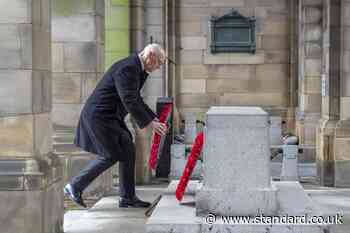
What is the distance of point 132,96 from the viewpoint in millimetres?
8047

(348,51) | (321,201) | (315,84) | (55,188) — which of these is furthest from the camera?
(315,84)

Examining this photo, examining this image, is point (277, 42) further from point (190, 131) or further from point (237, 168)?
point (237, 168)

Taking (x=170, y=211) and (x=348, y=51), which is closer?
(x=170, y=211)

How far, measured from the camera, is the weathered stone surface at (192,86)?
21125 millimetres

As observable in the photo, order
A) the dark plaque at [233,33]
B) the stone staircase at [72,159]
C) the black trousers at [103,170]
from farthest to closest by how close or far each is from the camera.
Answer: the dark plaque at [233,33], the stone staircase at [72,159], the black trousers at [103,170]

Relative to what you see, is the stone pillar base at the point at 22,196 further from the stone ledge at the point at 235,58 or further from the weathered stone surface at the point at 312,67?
the stone ledge at the point at 235,58

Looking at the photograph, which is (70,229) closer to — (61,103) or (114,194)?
(114,194)

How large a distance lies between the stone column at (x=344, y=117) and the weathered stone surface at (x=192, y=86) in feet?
23.8

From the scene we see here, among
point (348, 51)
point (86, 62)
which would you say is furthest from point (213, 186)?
point (348, 51)

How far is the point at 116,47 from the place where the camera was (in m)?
14.9

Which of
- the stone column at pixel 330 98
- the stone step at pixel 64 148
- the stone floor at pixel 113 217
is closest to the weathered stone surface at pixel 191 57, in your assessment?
the stone column at pixel 330 98

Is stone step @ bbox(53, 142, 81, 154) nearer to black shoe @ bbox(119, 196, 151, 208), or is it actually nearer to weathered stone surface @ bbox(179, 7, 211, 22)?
black shoe @ bbox(119, 196, 151, 208)

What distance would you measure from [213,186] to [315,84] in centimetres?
1170

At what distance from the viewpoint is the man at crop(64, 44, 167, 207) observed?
8.09m
